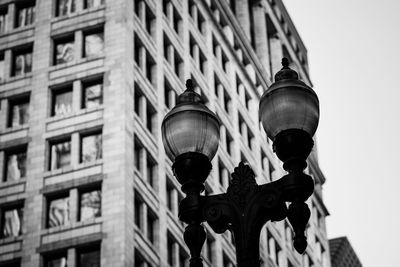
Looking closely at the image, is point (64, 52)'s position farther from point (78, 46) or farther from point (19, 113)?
point (19, 113)

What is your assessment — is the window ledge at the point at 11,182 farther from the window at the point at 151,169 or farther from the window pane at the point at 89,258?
the window at the point at 151,169

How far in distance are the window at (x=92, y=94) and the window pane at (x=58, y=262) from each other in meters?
8.80

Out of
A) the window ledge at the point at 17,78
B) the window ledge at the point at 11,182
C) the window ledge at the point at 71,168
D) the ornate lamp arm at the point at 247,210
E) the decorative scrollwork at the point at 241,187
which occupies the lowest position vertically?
the ornate lamp arm at the point at 247,210

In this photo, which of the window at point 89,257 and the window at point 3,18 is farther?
the window at point 3,18

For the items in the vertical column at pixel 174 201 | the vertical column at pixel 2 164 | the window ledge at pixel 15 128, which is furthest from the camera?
the vertical column at pixel 174 201

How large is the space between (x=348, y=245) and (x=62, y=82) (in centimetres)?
9855

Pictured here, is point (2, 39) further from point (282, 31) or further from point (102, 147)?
point (282, 31)

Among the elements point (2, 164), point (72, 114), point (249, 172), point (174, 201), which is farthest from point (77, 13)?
point (249, 172)

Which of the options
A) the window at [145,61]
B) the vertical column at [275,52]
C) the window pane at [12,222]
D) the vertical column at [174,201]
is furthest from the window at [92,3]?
the vertical column at [275,52]

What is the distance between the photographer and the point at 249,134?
7294 centimetres

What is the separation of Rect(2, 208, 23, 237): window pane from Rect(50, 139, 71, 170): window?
2.84 meters

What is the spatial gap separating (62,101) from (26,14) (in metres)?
7.94

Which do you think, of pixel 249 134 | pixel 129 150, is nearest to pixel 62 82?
pixel 129 150

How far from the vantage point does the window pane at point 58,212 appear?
47.2 meters
